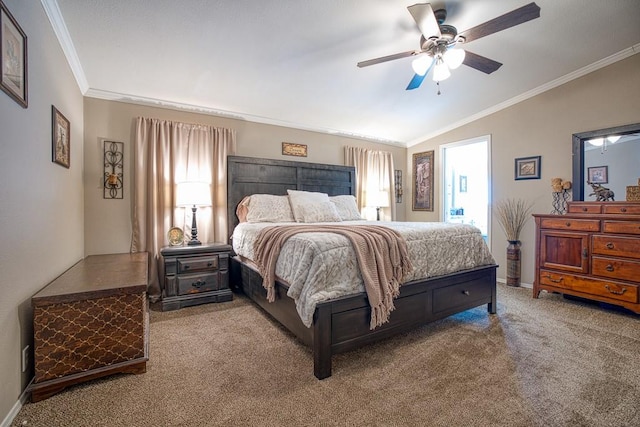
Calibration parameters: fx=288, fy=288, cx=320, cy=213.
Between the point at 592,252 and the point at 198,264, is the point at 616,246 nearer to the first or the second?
the point at 592,252

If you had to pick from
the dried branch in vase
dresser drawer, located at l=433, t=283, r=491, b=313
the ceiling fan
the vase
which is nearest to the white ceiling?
the ceiling fan

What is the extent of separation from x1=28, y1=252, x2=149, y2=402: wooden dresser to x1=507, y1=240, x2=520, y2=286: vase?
4.39 m

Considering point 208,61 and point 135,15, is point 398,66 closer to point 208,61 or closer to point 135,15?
point 208,61

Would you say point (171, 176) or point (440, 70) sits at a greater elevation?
point (440, 70)

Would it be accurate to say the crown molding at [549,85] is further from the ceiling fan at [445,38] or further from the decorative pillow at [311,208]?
the decorative pillow at [311,208]

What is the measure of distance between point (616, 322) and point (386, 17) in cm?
349

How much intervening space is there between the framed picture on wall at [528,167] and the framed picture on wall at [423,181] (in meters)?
1.44

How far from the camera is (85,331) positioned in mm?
1709

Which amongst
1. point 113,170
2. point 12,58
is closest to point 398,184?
point 113,170

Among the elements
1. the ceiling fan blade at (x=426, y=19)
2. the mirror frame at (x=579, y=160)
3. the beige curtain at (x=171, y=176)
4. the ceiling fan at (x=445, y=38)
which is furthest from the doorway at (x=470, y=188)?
the beige curtain at (x=171, y=176)

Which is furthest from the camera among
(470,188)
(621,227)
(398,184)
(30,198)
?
(470,188)

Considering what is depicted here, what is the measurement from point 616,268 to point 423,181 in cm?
299

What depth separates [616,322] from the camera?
8.87 ft

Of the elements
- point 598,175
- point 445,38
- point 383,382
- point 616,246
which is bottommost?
point 383,382
